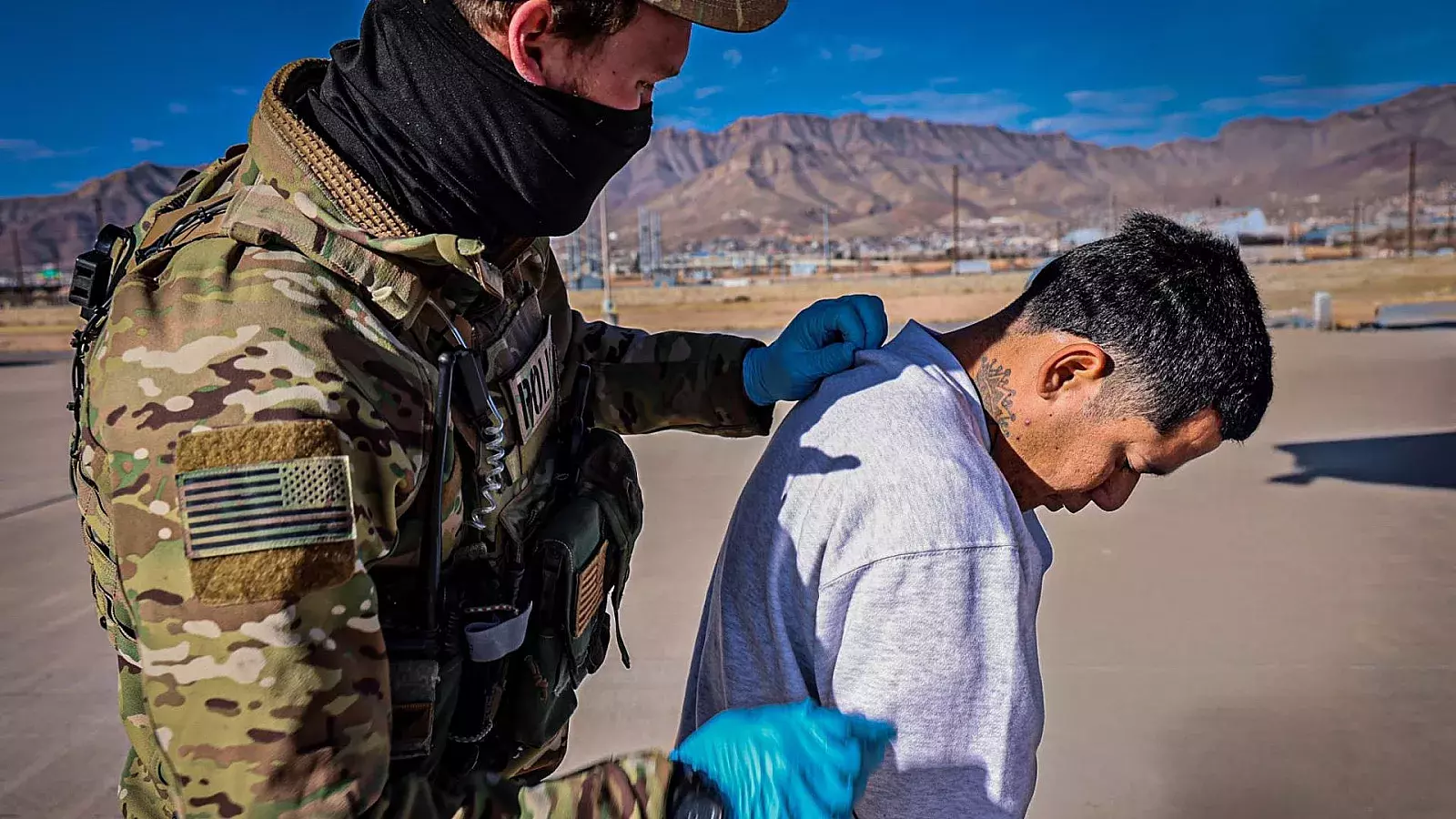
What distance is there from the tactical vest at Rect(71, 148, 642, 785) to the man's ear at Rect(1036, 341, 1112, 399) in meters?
0.86

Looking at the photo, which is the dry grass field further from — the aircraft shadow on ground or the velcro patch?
the velcro patch

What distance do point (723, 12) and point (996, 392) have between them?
29.0 inches

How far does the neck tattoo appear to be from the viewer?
163cm

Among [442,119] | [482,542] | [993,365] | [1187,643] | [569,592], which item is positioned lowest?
[1187,643]

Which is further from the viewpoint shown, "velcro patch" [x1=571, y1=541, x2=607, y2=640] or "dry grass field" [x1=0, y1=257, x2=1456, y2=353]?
"dry grass field" [x1=0, y1=257, x2=1456, y2=353]

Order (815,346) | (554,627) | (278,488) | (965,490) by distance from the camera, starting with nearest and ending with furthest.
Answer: (278,488), (965,490), (554,627), (815,346)

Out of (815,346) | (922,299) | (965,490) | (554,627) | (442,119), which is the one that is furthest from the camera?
(922,299)

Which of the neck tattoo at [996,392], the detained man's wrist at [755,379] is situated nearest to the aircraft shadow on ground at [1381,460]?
the detained man's wrist at [755,379]

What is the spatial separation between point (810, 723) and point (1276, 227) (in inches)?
4730

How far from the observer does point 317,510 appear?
1137 millimetres

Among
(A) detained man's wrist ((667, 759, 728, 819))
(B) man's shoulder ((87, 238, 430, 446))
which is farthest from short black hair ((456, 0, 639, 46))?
(A) detained man's wrist ((667, 759, 728, 819))

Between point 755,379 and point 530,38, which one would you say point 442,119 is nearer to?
point 530,38

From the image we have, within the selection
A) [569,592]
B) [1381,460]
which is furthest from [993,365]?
[1381,460]

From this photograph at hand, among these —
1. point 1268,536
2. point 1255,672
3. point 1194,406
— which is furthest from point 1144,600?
point 1194,406
